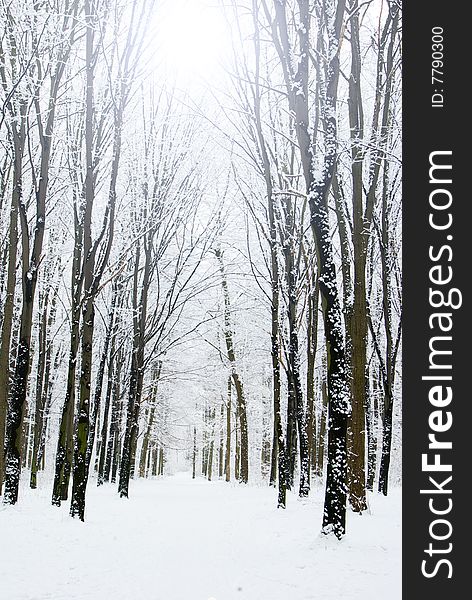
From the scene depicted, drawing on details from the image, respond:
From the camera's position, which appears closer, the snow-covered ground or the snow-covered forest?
the snow-covered ground

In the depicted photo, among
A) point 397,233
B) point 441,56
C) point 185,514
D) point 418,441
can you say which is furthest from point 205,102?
point 418,441

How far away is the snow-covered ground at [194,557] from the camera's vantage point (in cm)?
580

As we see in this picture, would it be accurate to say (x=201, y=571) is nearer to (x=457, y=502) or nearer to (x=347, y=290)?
(x=457, y=502)

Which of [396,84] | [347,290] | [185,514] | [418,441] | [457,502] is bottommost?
[185,514]

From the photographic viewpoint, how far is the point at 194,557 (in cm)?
783

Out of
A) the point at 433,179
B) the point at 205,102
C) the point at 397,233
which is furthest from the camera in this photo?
the point at 397,233

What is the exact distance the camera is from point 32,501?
13.8 meters

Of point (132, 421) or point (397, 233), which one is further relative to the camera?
point (397, 233)

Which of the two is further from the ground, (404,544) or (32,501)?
(404,544)

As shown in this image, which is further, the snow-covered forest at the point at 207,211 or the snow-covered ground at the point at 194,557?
the snow-covered forest at the point at 207,211

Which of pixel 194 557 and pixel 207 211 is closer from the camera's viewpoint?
pixel 194 557

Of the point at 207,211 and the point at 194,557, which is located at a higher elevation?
the point at 207,211

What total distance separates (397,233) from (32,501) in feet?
45.6

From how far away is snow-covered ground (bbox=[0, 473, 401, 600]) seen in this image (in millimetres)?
5801
